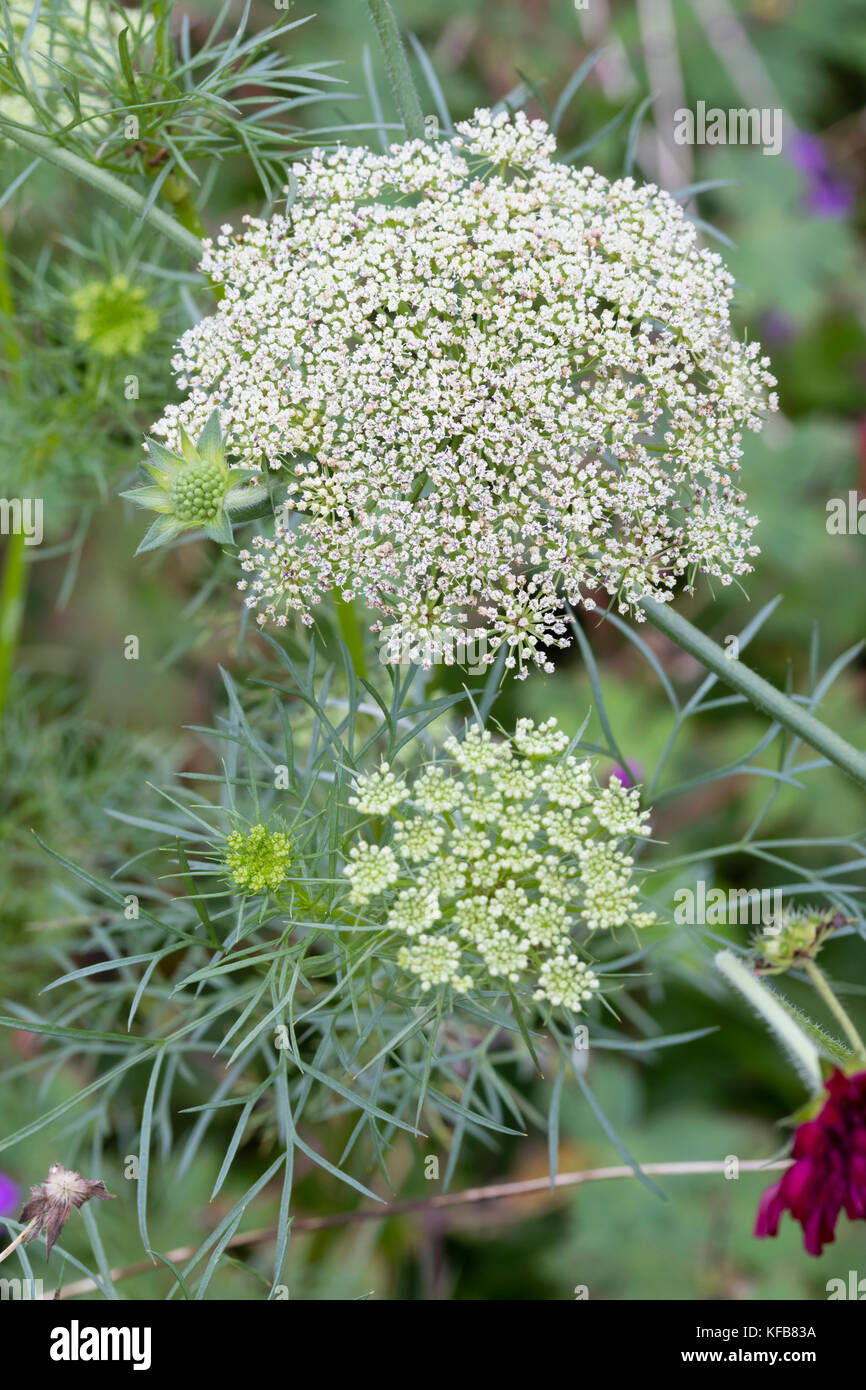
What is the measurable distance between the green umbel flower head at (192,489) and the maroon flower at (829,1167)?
2.83 ft

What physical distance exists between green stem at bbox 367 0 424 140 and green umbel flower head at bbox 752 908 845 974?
3.56 ft

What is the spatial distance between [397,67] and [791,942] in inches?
46.7

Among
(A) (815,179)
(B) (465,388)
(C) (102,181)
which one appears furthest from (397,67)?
(A) (815,179)

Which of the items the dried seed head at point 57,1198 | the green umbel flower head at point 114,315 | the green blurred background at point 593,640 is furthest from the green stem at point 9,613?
the dried seed head at point 57,1198

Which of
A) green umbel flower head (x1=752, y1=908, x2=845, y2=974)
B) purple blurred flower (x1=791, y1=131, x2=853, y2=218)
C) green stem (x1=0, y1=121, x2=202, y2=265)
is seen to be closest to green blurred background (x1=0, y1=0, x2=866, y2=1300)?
purple blurred flower (x1=791, y1=131, x2=853, y2=218)

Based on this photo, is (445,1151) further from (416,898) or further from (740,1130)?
(416,898)

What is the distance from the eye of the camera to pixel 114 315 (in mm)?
2088

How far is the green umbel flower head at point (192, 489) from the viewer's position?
125cm

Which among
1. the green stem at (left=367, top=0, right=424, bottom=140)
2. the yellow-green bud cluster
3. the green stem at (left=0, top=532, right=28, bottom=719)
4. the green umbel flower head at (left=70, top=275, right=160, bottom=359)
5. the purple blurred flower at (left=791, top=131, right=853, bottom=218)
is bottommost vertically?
the yellow-green bud cluster

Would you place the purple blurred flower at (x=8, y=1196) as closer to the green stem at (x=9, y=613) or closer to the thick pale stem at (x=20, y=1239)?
the green stem at (x=9, y=613)

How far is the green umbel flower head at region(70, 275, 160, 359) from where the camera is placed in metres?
2.07

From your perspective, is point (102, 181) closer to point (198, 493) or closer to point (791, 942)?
point (198, 493)

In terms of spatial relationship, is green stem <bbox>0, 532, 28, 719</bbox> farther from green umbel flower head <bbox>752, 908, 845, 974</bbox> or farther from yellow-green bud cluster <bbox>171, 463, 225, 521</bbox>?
green umbel flower head <bbox>752, 908, 845, 974</bbox>

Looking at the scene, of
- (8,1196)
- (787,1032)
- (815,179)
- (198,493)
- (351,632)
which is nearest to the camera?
(787,1032)
